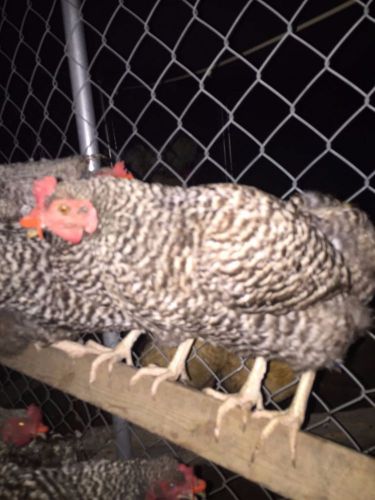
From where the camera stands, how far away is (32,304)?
1.63 metres

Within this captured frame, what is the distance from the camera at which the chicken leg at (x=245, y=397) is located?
1270 mm

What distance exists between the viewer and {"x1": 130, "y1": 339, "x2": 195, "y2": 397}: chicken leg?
1428mm

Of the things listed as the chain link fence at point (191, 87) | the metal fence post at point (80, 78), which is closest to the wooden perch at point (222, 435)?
the chain link fence at point (191, 87)

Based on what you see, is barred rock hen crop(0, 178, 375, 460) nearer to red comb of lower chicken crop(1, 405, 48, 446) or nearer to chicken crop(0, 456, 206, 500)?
chicken crop(0, 456, 206, 500)

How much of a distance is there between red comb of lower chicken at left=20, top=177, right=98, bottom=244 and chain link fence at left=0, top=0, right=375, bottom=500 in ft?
1.83

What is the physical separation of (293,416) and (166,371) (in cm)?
48

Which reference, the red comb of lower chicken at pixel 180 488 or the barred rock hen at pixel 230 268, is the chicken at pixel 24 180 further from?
the red comb of lower chicken at pixel 180 488

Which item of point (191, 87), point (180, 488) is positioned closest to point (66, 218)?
point (180, 488)

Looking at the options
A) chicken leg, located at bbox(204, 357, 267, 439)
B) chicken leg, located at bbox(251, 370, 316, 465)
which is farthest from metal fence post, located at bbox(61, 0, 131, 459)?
chicken leg, located at bbox(251, 370, 316, 465)

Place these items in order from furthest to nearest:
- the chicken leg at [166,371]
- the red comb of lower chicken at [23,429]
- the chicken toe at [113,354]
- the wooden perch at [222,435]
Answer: the red comb of lower chicken at [23,429] < the chicken toe at [113,354] < the chicken leg at [166,371] < the wooden perch at [222,435]

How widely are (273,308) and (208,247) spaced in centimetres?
26

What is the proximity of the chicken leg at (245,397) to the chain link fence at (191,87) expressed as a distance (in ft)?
0.68

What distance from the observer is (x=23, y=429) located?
253cm

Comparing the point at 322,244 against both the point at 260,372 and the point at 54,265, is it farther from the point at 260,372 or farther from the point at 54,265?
the point at 54,265
